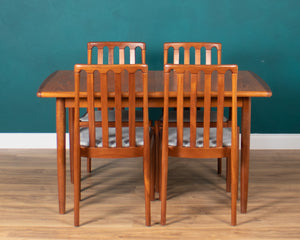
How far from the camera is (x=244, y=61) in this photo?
3725mm

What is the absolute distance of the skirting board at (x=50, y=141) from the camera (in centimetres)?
387

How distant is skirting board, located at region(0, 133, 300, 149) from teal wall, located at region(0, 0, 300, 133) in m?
0.25

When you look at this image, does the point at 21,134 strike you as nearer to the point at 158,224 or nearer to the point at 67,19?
the point at 67,19

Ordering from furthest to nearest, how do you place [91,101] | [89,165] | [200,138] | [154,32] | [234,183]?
1. [154,32]
2. [89,165]
3. [200,138]
4. [234,183]
5. [91,101]

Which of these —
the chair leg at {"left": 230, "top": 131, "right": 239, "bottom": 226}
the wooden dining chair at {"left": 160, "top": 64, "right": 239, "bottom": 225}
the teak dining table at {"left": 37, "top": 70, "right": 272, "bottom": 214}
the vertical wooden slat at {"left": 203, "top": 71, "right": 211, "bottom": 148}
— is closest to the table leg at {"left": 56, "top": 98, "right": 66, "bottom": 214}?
the teak dining table at {"left": 37, "top": 70, "right": 272, "bottom": 214}

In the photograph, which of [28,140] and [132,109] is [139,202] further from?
[28,140]

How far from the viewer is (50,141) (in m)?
3.89

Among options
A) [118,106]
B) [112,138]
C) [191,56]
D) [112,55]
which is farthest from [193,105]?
[191,56]

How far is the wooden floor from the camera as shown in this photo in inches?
95.1

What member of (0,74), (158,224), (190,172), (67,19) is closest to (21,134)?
(0,74)

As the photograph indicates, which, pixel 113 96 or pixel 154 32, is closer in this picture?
pixel 113 96

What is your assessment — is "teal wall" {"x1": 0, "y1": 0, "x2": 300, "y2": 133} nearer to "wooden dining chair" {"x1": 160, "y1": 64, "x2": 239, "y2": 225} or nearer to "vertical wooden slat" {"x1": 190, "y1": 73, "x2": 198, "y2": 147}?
"wooden dining chair" {"x1": 160, "y1": 64, "x2": 239, "y2": 225}

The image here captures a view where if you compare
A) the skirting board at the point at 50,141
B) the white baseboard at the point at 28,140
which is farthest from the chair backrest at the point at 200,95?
the white baseboard at the point at 28,140

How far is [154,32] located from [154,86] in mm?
1150
